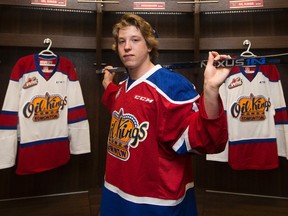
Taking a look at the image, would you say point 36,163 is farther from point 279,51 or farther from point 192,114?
point 279,51

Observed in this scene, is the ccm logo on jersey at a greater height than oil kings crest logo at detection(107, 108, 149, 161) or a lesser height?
greater

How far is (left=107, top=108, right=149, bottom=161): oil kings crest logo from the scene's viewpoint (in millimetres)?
890

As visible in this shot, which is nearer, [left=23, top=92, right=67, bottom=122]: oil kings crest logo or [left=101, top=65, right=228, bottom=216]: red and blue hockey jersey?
[left=101, top=65, right=228, bottom=216]: red and blue hockey jersey

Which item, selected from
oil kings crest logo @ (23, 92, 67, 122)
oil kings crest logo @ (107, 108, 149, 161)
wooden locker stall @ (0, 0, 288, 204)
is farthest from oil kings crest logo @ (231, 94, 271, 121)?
oil kings crest logo @ (23, 92, 67, 122)

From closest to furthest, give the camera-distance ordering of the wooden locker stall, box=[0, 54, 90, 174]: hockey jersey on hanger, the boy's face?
the boy's face, box=[0, 54, 90, 174]: hockey jersey on hanger, the wooden locker stall

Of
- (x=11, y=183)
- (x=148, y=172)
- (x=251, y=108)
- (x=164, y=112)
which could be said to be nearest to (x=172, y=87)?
(x=164, y=112)

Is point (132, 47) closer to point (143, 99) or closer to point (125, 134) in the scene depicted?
point (143, 99)

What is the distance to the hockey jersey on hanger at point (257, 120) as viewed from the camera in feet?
5.80

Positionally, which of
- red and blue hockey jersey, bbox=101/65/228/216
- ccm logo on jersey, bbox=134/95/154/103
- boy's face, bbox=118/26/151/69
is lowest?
red and blue hockey jersey, bbox=101/65/228/216

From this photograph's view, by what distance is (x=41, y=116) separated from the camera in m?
1.75

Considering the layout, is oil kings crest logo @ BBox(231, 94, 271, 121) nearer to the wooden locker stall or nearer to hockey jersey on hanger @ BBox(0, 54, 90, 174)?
the wooden locker stall

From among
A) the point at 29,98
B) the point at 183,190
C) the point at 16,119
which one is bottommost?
the point at 183,190

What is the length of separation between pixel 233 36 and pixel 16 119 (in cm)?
183

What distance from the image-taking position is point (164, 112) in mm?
833
